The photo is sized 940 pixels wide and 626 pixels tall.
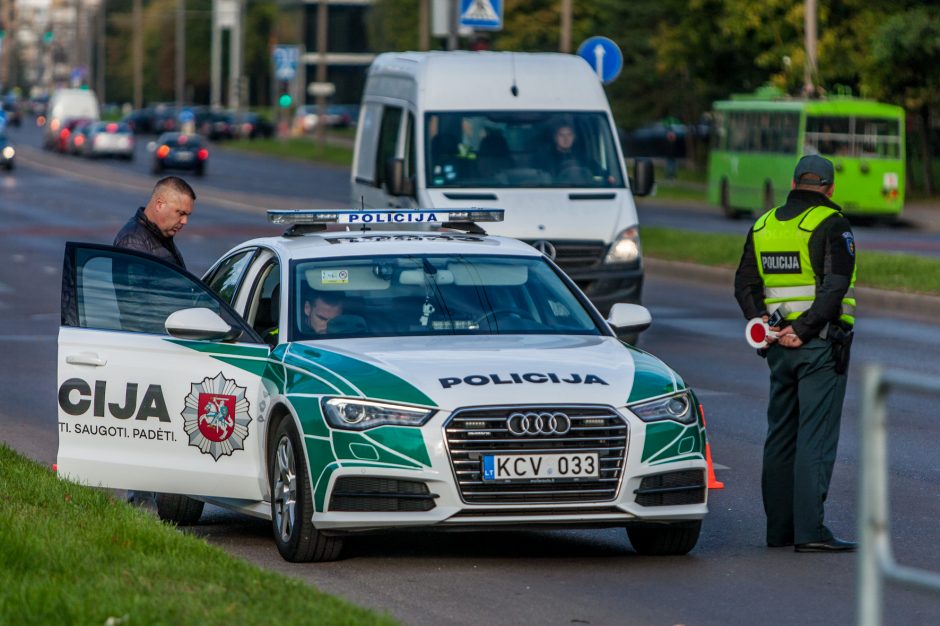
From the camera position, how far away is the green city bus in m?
41.7

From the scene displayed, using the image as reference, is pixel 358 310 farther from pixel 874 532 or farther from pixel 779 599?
pixel 874 532

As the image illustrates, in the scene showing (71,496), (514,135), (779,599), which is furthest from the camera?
(514,135)

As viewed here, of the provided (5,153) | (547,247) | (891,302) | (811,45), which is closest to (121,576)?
(547,247)

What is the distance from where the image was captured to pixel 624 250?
17.5m

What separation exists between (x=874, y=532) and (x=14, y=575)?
11.0 ft

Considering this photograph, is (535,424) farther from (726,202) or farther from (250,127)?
(250,127)

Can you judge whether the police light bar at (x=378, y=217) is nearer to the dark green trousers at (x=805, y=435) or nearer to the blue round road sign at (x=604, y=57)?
the dark green trousers at (x=805, y=435)

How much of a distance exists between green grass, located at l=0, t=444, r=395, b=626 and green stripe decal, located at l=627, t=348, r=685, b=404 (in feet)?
4.95

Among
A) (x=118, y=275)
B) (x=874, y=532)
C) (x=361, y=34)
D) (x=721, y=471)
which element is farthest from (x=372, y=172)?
(x=361, y=34)

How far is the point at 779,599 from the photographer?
24.5ft

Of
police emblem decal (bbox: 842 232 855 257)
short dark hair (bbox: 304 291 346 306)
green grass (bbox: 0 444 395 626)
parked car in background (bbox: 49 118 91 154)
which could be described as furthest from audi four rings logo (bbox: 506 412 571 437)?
parked car in background (bbox: 49 118 91 154)

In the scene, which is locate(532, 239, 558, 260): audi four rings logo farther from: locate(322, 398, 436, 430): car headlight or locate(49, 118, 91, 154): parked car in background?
locate(49, 118, 91, 154): parked car in background

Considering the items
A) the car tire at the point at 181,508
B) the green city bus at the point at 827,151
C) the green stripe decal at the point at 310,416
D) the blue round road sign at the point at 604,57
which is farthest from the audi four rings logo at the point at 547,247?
the green city bus at the point at 827,151

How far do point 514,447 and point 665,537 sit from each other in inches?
36.7
